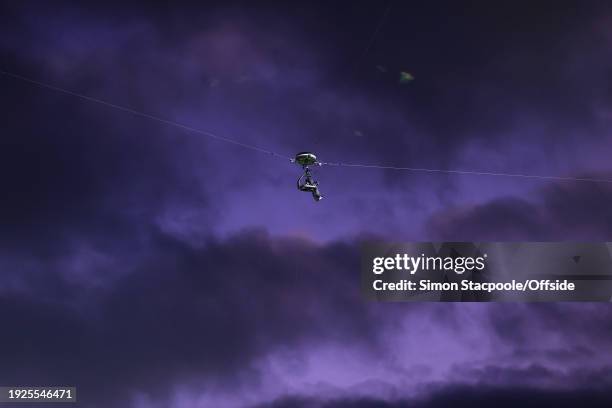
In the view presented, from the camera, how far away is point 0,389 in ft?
70.8

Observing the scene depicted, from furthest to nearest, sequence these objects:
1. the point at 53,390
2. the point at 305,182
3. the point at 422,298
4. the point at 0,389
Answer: the point at 53,390
the point at 0,389
the point at 305,182
the point at 422,298

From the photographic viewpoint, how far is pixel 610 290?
39.5 ft

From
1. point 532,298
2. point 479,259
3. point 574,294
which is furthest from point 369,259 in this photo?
point 574,294

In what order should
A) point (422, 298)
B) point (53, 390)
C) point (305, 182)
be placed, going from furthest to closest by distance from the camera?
1. point (53, 390)
2. point (305, 182)
3. point (422, 298)

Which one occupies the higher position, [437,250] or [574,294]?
[437,250]

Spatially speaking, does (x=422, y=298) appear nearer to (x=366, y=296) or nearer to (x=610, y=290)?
(x=366, y=296)

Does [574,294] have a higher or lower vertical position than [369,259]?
lower

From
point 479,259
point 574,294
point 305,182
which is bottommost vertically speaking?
point 574,294

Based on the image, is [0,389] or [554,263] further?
[0,389]


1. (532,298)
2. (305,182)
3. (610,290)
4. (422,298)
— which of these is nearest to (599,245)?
(610,290)

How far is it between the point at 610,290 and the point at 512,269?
1916 millimetres

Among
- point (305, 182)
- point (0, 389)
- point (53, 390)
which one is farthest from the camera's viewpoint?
point (53, 390)

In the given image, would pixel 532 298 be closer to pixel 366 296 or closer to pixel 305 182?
pixel 366 296

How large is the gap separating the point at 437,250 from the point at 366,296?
1687mm
